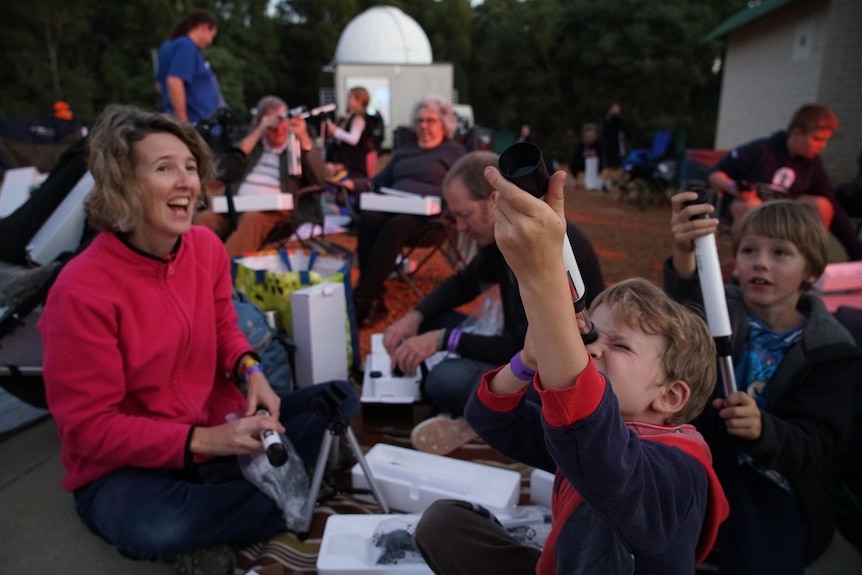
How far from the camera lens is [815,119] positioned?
13.6 feet

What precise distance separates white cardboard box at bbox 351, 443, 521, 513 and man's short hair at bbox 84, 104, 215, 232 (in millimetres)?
1259

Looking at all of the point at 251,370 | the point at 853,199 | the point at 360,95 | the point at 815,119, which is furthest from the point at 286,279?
the point at 853,199

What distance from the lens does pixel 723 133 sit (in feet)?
45.9

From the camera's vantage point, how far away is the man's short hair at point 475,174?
2371 millimetres

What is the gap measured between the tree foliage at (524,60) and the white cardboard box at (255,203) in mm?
16998

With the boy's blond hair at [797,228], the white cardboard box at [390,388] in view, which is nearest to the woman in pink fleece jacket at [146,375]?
the white cardboard box at [390,388]

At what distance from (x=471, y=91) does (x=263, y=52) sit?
38.9 feet

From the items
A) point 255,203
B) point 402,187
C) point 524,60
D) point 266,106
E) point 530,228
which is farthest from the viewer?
point 524,60

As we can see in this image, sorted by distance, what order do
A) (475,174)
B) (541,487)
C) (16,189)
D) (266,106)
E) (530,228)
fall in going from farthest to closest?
(266,106)
(16,189)
(475,174)
(541,487)
(530,228)

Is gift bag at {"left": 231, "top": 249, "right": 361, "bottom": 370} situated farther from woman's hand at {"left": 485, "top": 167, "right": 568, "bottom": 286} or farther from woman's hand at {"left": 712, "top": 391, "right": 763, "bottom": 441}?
woman's hand at {"left": 485, "top": 167, "right": 568, "bottom": 286}

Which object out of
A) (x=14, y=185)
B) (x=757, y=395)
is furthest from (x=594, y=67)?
(x=757, y=395)

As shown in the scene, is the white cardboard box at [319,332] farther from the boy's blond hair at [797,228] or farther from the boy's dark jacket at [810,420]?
the boy's blond hair at [797,228]

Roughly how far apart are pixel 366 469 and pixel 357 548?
12.3 inches

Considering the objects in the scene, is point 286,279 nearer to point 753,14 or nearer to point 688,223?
point 688,223
